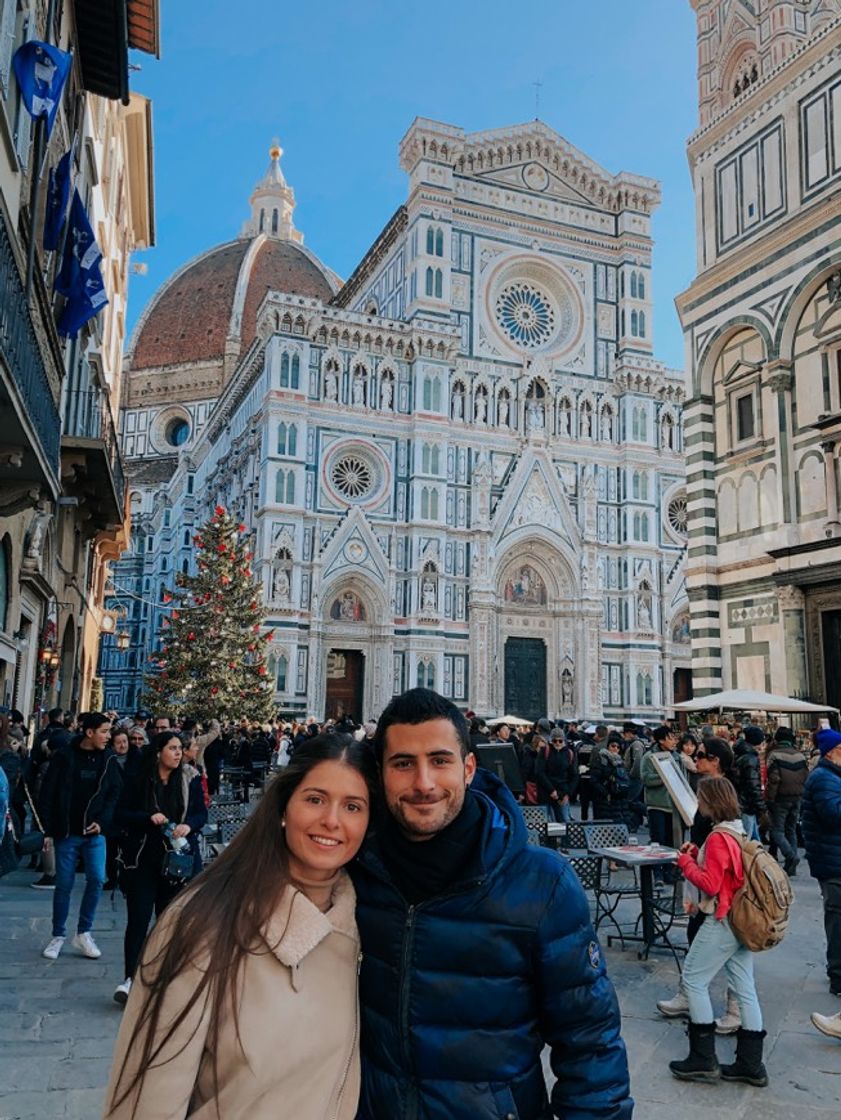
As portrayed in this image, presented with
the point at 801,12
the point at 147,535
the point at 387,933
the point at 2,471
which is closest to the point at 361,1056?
the point at 387,933

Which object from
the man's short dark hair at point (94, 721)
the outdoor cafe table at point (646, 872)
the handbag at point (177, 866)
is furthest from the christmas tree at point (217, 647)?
the handbag at point (177, 866)

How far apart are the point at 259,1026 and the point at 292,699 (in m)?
29.9

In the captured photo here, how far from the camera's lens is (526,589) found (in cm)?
3650

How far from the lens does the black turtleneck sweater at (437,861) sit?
190 centimetres

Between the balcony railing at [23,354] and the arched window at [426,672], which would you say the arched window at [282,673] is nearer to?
the arched window at [426,672]

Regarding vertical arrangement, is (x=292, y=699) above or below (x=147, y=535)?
below

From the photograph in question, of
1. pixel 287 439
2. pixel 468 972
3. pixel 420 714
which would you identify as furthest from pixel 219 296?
pixel 468 972

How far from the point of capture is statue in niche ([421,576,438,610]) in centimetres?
3372

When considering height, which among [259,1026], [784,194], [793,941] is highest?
[784,194]

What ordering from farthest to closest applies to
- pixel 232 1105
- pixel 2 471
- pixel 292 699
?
1. pixel 292 699
2. pixel 2 471
3. pixel 232 1105

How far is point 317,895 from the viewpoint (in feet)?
6.23

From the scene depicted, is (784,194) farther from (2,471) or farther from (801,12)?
(2,471)

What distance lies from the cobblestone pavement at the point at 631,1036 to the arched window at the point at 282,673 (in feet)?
77.8

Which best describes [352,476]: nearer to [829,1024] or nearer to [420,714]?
[829,1024]
